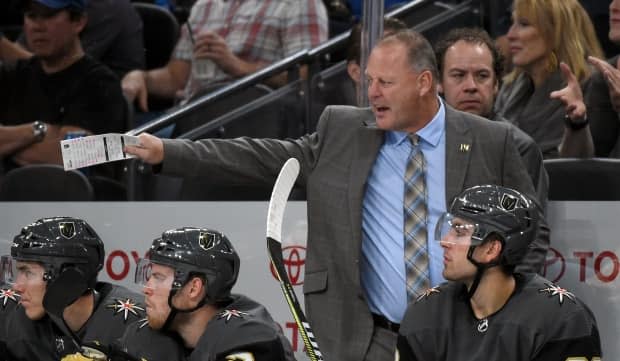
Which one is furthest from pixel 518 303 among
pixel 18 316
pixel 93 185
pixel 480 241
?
pixel 93 185

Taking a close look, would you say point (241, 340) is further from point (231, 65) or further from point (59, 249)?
point (231, 65)

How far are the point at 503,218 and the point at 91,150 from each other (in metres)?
1.31

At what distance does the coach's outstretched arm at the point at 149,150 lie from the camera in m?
4.30

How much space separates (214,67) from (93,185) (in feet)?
3.82

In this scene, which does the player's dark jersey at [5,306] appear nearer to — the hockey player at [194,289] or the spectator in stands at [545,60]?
the hockey player at [194,289]

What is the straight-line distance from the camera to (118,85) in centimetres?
636

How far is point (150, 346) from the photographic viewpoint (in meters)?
4.41

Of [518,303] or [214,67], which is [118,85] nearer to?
[214,67]

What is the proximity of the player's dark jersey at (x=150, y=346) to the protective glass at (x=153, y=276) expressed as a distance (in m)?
0.15

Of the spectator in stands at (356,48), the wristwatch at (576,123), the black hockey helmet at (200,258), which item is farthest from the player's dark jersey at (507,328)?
the spectator in stands at (356,48)

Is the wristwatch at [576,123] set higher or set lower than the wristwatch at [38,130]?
higher

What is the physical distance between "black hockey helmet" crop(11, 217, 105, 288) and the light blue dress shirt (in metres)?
1.05

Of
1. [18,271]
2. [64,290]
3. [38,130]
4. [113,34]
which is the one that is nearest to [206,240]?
[64,290]

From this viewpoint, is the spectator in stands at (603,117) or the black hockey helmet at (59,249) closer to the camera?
the black hockey helmet at (59,249)
